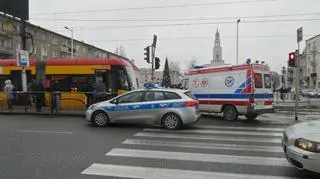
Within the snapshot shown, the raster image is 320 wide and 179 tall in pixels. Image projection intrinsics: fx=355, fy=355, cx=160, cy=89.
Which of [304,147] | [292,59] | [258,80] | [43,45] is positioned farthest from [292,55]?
[43,45]

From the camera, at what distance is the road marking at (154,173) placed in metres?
6.12

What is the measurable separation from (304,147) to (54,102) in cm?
1311

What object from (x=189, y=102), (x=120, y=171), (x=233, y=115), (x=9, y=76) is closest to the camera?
(x=120, y=171)

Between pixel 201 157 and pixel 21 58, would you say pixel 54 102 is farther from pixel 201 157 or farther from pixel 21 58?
pixel 201 157

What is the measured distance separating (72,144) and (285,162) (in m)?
5.07

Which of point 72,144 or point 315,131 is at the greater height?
point 315,131

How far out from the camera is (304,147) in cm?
566

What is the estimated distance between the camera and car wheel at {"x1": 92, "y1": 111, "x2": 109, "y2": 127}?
12.5 m

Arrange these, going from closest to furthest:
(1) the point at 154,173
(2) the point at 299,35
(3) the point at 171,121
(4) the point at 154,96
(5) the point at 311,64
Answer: (1) the point at 154,173 < (3) the point at 171,121 < (4) the point at 154,96 < (2) the point at 299,35 < (5) the point at 311,64

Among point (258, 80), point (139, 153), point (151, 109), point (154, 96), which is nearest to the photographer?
point (139, 153)

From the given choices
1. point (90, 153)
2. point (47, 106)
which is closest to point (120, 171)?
point (90, 153)

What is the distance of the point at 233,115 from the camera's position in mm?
14938

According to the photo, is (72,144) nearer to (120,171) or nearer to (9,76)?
(120,171)

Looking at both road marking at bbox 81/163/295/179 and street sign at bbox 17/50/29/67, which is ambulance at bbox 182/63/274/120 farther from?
street sign at bbox 17/50/29/67
